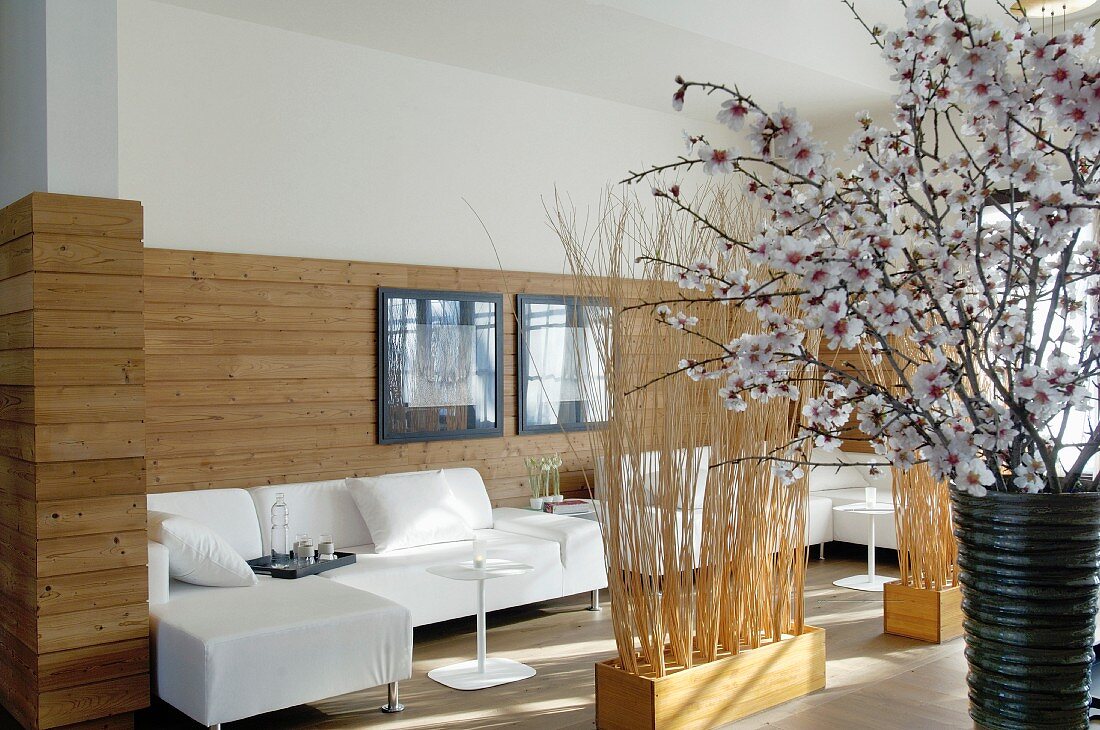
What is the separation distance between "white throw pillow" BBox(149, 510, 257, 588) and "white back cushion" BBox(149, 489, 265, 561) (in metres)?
0.38

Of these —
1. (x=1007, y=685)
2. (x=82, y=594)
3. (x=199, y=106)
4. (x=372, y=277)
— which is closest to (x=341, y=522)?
(x=372, y=277)

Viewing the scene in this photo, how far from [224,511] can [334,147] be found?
6.78ft

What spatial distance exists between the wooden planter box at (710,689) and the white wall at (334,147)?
3142 millimetres

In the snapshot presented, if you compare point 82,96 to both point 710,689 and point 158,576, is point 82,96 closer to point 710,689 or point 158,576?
point 158,576

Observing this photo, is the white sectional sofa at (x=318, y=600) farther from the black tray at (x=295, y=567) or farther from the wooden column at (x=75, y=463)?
the wooden column at (x=75, y=463)

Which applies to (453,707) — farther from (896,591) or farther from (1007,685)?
(1007,685)

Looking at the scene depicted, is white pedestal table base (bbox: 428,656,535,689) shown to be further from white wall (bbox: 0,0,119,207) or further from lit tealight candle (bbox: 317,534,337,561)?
white wall (bbox: 0,0,119,207)

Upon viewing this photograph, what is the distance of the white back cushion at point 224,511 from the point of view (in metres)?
4.56

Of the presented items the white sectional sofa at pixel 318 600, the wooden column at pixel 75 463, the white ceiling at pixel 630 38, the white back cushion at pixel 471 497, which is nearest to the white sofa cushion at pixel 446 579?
the white sectional sofa at pixel 318 600

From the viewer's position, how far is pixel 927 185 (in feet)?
3.86

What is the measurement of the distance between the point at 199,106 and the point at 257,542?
7.16 feet

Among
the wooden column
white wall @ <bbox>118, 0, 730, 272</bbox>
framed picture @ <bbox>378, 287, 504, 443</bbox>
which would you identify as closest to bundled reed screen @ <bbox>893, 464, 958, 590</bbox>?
framed picture @ <bbox>378, 287, 504, 443</bbox>

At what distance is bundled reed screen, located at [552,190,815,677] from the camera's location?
9.92ft

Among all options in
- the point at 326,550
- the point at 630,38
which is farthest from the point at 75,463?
the point at 630,38
